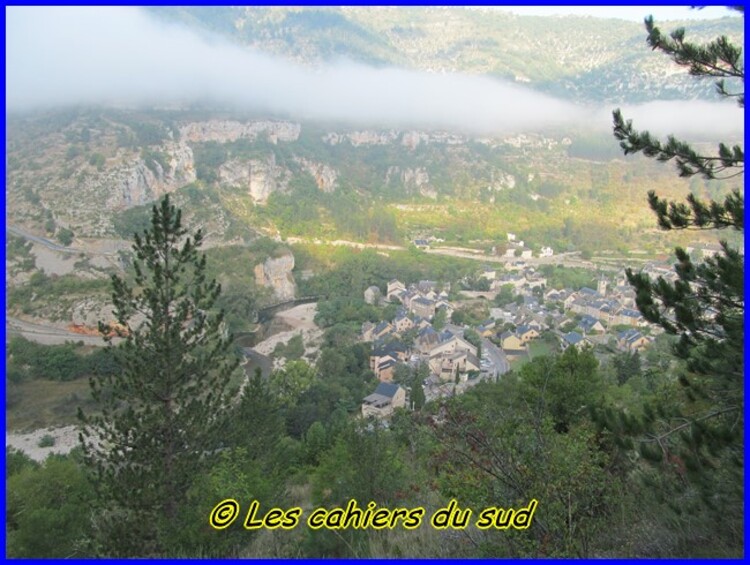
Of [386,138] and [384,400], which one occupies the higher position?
[386,138]

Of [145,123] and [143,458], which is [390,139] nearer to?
[145,123]

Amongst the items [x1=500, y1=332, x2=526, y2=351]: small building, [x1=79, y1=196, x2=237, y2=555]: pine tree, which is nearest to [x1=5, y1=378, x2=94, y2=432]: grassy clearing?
[x1=79, y1=196, x2=237, y2=555]: pine tree

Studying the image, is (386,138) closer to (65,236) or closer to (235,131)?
(235,131)

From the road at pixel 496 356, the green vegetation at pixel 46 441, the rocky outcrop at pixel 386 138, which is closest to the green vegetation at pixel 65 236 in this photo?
the green vegetation at pixel 46 441

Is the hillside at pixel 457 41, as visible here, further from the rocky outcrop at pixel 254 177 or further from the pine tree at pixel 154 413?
the pine tree at pixel 154 413

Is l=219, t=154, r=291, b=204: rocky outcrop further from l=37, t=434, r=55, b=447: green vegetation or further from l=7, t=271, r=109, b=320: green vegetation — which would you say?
l=37, t=434, r=55, b=447: green vegetation

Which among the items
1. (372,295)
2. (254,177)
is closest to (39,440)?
(372,295)
